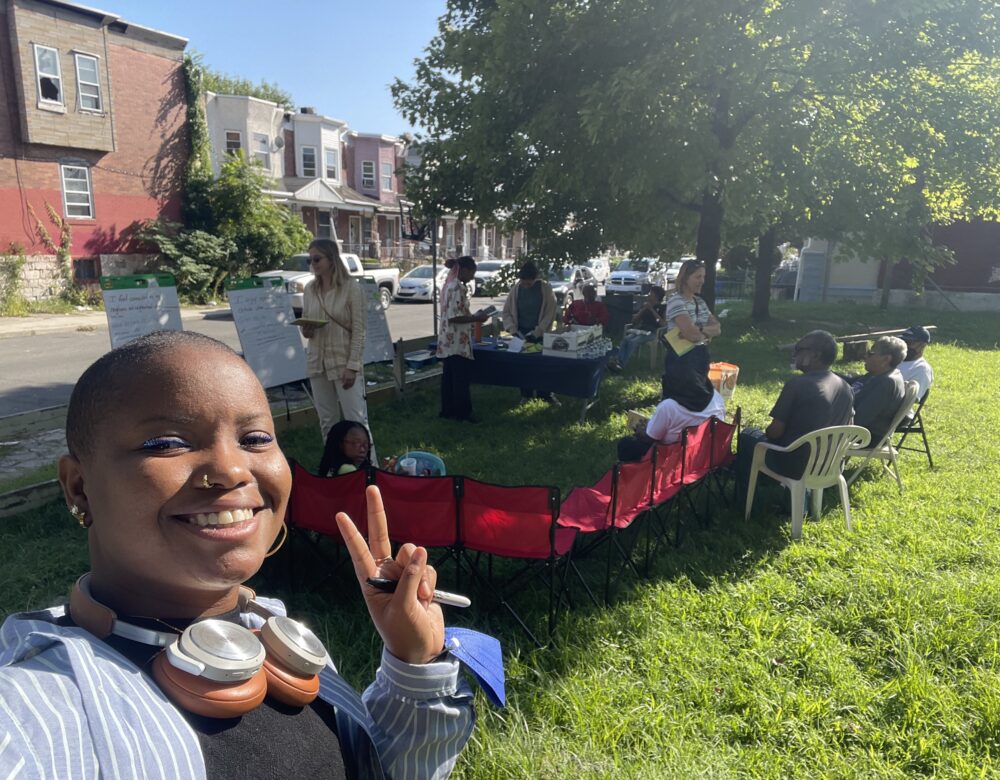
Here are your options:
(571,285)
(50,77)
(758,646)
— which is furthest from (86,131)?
(758,646)

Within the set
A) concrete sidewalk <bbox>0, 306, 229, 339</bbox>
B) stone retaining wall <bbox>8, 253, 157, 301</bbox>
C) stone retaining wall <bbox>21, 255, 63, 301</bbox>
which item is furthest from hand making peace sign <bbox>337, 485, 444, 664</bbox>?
stone retaining wall <bbox>21, 255, 63, 301</bbox>

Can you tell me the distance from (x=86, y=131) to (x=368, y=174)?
22.5 meters

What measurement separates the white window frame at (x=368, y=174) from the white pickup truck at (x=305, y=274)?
18.6m

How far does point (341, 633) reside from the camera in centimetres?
355

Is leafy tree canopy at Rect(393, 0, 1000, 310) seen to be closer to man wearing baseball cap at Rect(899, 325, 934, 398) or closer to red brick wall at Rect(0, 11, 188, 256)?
man wearing baseball cap at Rect(899, 325, 934, 398)

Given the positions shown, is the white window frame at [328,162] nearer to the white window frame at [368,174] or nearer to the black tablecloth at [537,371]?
the white window frame at [368,174]

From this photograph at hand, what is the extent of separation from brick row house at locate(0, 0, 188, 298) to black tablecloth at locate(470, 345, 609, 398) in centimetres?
1690

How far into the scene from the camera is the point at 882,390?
552cm

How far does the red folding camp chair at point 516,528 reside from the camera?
3516 millimetres

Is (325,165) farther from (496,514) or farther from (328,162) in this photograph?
(496,514)

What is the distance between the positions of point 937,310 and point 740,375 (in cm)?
1610

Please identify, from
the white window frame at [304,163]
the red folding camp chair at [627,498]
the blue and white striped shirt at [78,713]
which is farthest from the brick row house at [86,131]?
the blue and white striped shirt at [78,713]

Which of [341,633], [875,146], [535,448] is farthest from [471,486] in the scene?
[875,146]

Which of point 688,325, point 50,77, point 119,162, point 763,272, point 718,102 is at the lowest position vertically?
point 688,325
